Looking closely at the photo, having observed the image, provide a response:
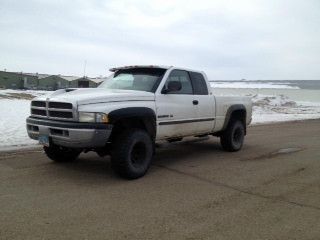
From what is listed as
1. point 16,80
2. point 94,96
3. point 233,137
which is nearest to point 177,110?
point 94,96

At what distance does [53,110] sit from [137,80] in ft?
6.14

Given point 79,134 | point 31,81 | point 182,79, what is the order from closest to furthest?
point 79,134
point 182,79
point 31,81

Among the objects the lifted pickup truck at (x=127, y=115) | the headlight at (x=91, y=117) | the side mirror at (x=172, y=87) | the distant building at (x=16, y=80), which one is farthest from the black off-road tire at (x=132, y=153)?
the distant building at (x=16, y=80)

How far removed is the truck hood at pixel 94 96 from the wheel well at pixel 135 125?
1.12ft

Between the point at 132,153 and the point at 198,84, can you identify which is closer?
the point at 132,153

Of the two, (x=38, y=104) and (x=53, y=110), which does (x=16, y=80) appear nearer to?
(x=38, y=104)

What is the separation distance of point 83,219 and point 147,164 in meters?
2.39

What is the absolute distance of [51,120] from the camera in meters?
6.36

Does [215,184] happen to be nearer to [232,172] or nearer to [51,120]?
[232,172]

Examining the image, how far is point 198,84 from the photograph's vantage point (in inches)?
336

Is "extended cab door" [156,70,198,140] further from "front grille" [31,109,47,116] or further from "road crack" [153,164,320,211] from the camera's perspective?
"front grille" [31,109,47,116]

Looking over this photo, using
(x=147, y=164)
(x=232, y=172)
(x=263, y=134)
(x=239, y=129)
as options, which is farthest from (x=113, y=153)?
(x=263, y=134)

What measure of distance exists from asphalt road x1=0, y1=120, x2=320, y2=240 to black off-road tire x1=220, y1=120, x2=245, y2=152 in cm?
100

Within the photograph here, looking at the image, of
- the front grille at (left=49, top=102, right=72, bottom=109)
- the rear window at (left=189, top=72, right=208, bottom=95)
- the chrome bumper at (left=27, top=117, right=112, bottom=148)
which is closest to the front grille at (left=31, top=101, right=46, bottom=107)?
the front grille at (left=49, top=102, right=72, bottom=109)
